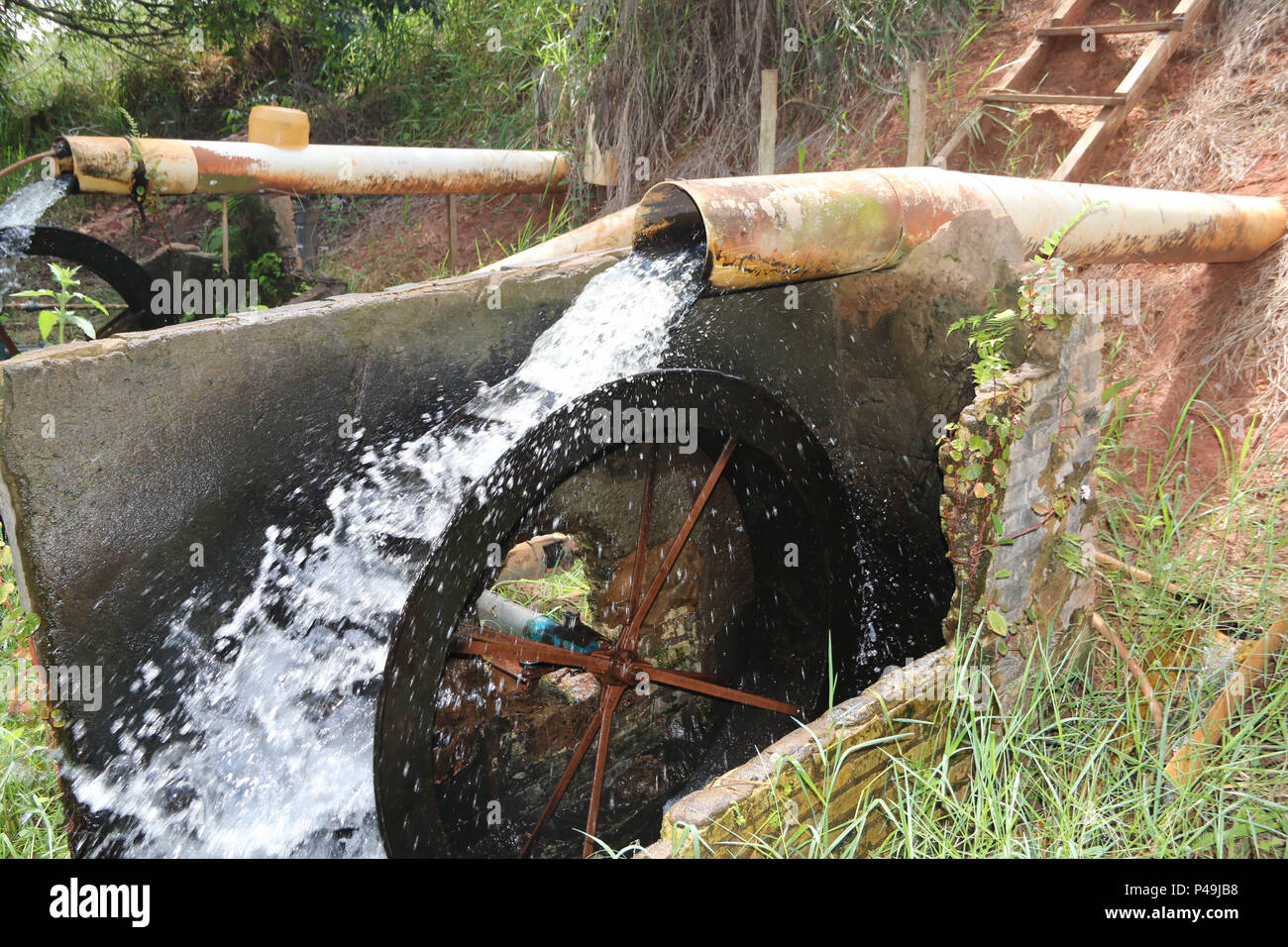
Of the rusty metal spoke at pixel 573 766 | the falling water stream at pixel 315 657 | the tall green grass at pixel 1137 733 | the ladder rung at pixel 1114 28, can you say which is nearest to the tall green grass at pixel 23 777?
the falling water stream at pixel 315 657

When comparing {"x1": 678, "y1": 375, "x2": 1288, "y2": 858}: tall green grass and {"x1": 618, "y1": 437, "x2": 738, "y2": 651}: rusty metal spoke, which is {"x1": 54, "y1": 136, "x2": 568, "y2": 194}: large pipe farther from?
{"x1": 678, "y1": 375, "x2": 1288, "y2": 858}: tall green grass

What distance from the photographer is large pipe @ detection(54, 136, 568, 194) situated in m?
4.87

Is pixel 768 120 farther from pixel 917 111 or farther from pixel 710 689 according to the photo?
pixel 710 689

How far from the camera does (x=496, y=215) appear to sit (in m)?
7.76

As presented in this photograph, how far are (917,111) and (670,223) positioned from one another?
272cm

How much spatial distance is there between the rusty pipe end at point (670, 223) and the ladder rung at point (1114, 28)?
10.8 feet

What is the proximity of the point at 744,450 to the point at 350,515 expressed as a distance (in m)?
1.40

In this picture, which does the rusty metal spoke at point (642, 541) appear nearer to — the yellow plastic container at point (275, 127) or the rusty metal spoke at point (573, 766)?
the rusty metal spoke at point (573, 766)

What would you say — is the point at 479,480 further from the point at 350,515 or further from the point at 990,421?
the point at 990,421

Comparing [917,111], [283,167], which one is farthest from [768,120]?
[283,167]

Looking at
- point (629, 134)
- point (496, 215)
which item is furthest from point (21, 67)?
point (629, 134)

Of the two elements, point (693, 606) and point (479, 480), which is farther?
point (693, 606)

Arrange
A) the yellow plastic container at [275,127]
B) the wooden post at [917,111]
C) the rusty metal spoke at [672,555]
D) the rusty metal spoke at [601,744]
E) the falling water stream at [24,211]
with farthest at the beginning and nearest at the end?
1. the yellow plastic container at [275,127]
2. the wooden post at [917,111]
3. the falling water stream at [24,211]
4. the rusty metal spoke at [672,555]
5. the rusty metal spoke at [601,744]

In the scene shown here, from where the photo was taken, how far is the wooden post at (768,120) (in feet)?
18.0
